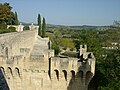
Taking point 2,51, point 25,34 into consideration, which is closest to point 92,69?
point 2,51

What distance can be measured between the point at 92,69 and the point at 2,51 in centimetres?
612

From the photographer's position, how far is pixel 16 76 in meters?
17.5

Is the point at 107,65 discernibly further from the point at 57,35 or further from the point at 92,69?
the point at 57,35

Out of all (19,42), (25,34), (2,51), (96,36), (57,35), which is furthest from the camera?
(57,35)

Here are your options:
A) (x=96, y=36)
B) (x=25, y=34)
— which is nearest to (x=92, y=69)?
(x=25, y=34)

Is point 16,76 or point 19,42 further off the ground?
point 19,42

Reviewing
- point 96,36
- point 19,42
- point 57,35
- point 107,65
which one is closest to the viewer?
point 107,65

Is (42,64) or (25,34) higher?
(25,34)

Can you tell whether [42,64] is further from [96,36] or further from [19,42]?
[96,36]

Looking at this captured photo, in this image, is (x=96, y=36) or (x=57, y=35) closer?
(x=96, y=36)

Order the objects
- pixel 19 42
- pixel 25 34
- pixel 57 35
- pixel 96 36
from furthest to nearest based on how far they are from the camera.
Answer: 1. pixel 57 35
2. pixel 96 36
3. pixel 25 34
4. pixel 19 42

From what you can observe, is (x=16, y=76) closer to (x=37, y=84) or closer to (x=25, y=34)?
(x=37, y=84)

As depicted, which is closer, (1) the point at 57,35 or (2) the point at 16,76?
(2) the point at 16,76

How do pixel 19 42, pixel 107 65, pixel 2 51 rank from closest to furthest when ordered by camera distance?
pixel 2 51 < pixel 107 65 < pixel 19 42
